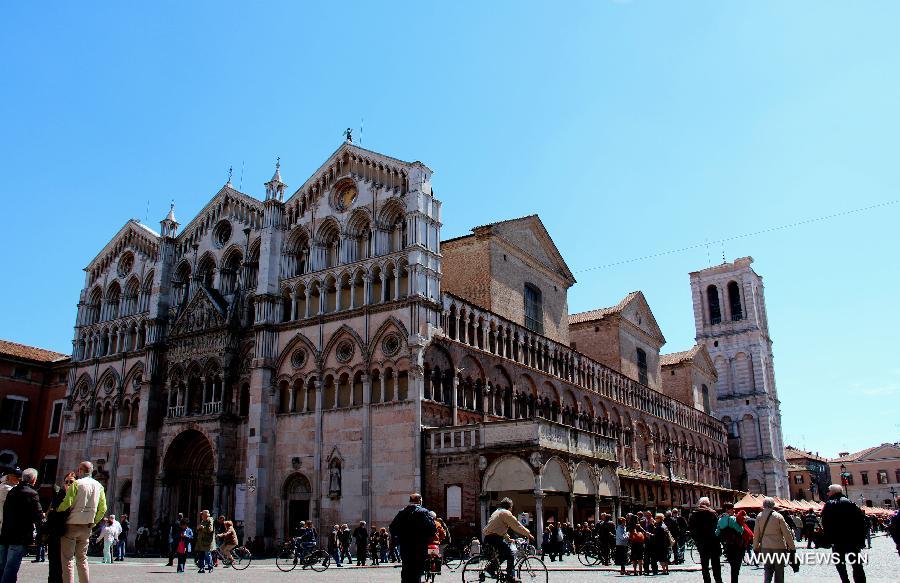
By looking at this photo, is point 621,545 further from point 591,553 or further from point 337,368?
point 337,368

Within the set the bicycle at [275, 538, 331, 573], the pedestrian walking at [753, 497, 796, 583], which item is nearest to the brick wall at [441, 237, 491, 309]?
the bicycle at [275, 538, 331, 573]

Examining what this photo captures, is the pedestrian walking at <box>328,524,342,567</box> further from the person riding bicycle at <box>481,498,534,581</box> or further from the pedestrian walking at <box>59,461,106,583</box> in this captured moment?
the pedestrian walking at <box>59,461,106,583</box>

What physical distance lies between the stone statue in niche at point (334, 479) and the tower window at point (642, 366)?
30.9 m

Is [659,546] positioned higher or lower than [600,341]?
lower

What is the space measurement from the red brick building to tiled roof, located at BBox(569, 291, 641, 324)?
118 feet

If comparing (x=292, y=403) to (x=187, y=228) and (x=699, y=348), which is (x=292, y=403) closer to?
(x=187, y=228)

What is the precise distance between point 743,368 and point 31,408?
70232mm

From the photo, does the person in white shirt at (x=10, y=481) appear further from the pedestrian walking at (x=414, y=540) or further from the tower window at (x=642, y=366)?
the tower window at (x=642, y=366)

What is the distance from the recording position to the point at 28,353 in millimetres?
49344

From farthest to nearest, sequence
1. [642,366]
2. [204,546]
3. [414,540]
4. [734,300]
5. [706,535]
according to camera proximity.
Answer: [734,300], [642,366], [204,546], [706,535], [414,540]

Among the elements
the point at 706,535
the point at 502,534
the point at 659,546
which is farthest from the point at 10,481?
the point at 659,546

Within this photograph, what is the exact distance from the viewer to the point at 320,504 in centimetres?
3216

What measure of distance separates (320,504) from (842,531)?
79.2ft

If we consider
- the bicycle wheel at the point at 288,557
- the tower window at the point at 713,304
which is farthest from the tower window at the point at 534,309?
the tower window at the point at 713,304
